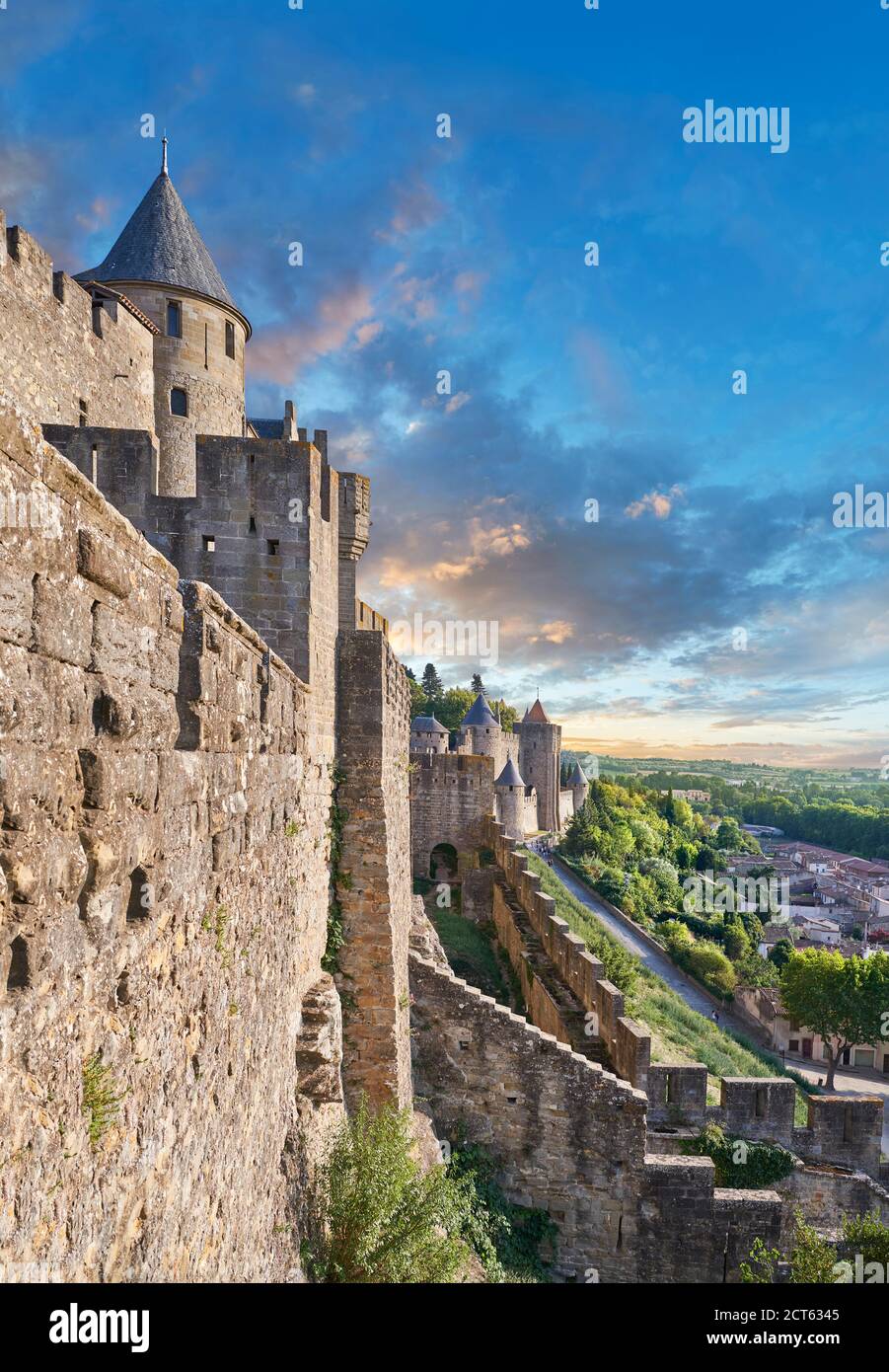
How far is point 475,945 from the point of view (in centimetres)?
1992

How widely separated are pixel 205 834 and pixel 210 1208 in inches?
75.5

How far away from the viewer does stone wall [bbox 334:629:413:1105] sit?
401 inches

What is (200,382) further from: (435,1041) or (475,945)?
(475,945)

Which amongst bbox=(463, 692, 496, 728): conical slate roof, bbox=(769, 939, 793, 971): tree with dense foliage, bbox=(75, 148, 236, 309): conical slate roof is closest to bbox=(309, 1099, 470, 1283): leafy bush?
bbox=(75, 148, 236, 309): conical slate roof

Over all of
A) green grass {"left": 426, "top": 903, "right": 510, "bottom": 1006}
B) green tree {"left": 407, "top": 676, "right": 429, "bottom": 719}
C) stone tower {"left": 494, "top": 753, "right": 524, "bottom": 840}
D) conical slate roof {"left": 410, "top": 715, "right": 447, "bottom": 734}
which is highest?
green tree {"left": 407, "top": 676, "right": 429, "bottom": 719}

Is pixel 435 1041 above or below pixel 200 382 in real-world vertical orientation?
below

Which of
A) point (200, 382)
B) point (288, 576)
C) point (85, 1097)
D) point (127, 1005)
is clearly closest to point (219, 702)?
point (127, 1005)

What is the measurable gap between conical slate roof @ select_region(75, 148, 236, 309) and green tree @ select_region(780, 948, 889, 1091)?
34148 millimetres

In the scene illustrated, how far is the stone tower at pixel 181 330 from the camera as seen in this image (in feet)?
45.3

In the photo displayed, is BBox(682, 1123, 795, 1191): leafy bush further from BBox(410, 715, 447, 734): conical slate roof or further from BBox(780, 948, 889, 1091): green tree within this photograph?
BBox(410, 715, 447, 734): conical slate roof

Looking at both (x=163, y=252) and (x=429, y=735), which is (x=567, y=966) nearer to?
(x=163, y=252)

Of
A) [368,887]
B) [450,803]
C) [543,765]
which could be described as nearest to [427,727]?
[450,803]

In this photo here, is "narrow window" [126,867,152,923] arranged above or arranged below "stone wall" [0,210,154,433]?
below
